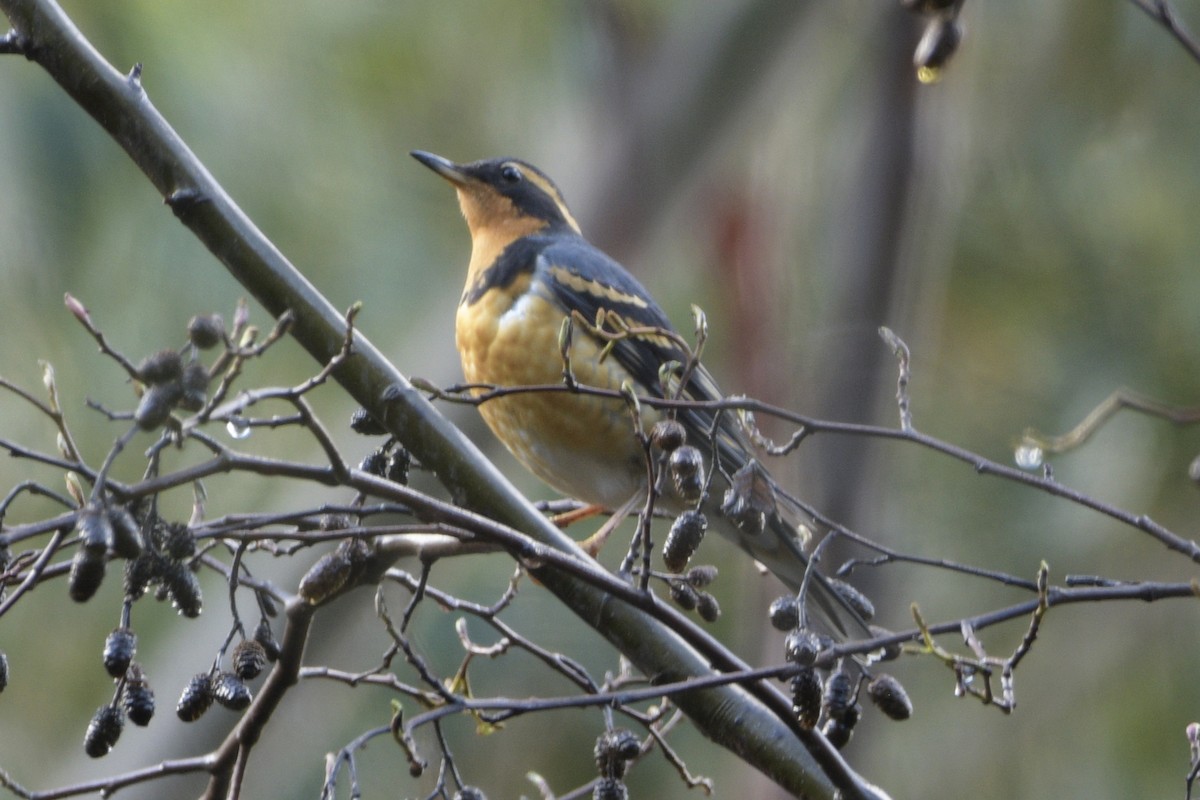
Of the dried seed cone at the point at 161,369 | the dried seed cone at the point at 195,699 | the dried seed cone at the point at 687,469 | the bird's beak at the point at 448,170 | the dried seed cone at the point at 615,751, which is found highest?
the bird's beak at the point at 448,170

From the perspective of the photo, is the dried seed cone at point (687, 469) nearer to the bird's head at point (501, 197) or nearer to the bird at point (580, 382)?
the bird at point (580, 382)

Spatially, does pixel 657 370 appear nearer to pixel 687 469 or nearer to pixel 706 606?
pixel 706 606

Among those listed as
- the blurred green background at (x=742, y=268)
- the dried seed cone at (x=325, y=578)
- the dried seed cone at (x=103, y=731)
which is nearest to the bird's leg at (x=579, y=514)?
the dried seed cone at (x=325, y=578)

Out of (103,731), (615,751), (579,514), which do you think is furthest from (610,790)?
(579,514)

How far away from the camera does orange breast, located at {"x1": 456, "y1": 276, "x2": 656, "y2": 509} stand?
145 inches

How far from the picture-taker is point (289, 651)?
2.18 m

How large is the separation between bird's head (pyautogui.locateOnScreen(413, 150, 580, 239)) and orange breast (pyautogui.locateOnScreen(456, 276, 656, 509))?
0.64 m

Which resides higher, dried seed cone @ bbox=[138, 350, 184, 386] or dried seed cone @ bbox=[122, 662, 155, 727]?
dried seed cone @ bbox=[138, 350, 184, 386]

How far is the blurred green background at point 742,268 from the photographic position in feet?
20.0

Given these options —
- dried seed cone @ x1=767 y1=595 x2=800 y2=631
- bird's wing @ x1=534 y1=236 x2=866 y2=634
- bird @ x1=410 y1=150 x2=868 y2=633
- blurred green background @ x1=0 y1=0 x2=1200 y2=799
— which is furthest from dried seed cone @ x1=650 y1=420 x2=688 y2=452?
blurred green background @ x1=0 y1=0 x2=1200 y2=799

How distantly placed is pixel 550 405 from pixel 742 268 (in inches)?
123

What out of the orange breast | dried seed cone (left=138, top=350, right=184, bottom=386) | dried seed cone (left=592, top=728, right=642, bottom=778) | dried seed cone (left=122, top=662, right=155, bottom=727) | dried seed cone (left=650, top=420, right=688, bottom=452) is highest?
the orange breast

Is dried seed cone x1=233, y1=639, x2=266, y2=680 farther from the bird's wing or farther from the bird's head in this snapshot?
the bird's head

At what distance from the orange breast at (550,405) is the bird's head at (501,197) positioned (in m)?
0.64
